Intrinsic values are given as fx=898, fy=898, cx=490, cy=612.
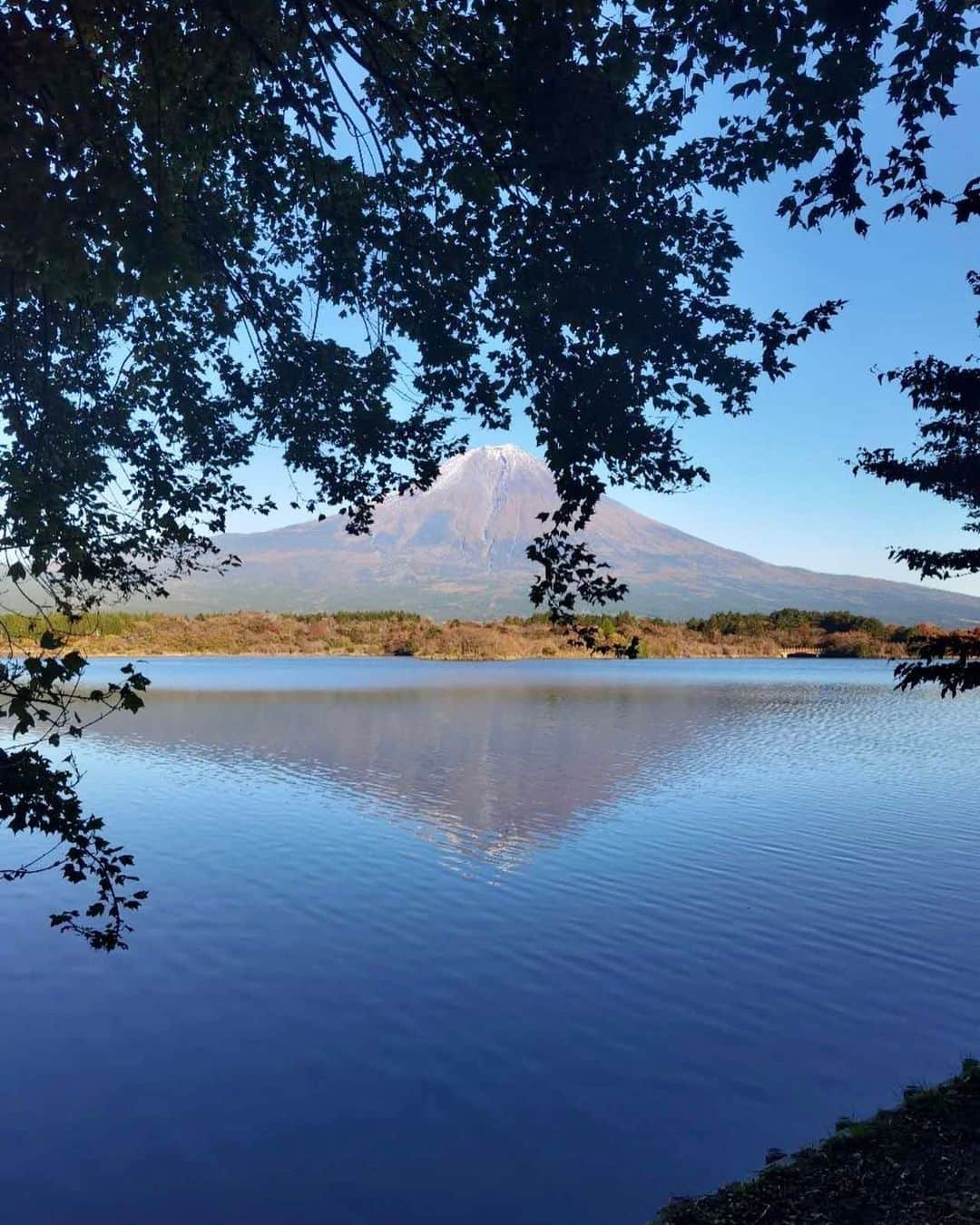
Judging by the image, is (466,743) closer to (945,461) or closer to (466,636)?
(945,461)

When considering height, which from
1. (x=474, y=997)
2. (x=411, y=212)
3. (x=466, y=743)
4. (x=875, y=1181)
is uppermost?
(x=411, y=212)

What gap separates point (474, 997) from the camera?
30.8 ft

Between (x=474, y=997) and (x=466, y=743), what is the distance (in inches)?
869

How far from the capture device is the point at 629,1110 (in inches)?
283

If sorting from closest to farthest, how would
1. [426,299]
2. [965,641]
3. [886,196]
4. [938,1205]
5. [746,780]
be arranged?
[938,1205] → [886,196] → [426,299] → [965,641] → [746,780]

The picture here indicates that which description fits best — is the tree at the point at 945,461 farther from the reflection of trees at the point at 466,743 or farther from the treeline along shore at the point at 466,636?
the treeline along shore at the point at 466,636

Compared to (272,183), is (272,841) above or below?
below

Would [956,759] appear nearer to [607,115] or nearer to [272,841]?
[272,841]

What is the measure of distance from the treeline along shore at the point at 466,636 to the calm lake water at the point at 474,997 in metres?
88.9

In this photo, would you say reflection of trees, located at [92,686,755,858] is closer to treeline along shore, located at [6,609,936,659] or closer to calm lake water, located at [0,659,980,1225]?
calm lake water, located at [0,659,980,1225]

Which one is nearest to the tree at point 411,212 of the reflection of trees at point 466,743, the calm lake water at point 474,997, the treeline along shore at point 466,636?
the calm lake water at point 474,997

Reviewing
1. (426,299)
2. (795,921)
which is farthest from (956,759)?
(426,299)

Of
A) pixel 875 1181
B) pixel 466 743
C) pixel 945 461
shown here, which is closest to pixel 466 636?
pixel 466 743

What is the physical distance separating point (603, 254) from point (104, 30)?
12.3 feet
